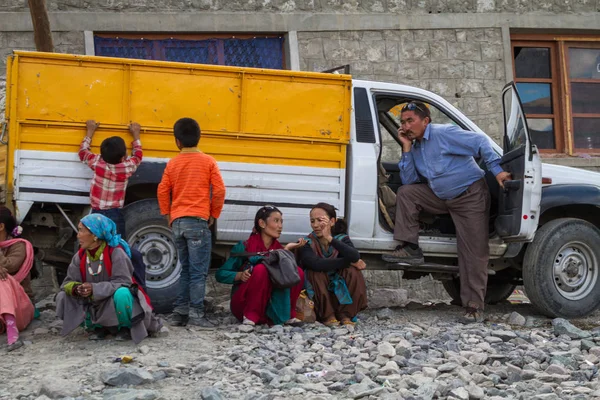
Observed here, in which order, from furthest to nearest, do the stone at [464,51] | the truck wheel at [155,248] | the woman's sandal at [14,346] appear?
the stone at [464,51]
the truck wheel at [155,248]
the woman's sandal at [14,346]

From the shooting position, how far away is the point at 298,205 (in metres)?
7.37

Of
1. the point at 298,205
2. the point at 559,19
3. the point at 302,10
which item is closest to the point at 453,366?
the point at 298,205

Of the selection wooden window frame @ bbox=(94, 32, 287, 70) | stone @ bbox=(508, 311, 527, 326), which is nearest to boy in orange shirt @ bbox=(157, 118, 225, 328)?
stone @ bbox=(508, 311, 527, 326)

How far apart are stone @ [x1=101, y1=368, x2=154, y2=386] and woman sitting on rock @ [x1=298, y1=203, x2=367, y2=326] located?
7.28ft

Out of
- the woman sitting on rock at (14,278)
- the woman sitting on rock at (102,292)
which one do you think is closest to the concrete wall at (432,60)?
the woman sitting on rock at (14,278)

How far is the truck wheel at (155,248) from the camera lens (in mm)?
7188

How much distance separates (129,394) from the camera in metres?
4.68

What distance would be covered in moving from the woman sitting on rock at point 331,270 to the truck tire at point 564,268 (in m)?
1.60

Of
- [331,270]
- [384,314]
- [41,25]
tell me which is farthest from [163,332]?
[41,25]

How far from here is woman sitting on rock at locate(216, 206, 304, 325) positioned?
266 inches

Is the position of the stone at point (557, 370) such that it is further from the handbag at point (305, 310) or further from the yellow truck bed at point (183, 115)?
the yellow truck bed at point (183, 115)

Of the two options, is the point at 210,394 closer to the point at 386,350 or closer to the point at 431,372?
the point at 431,372

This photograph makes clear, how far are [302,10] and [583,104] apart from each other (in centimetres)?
428

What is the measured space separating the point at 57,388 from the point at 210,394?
83cm
